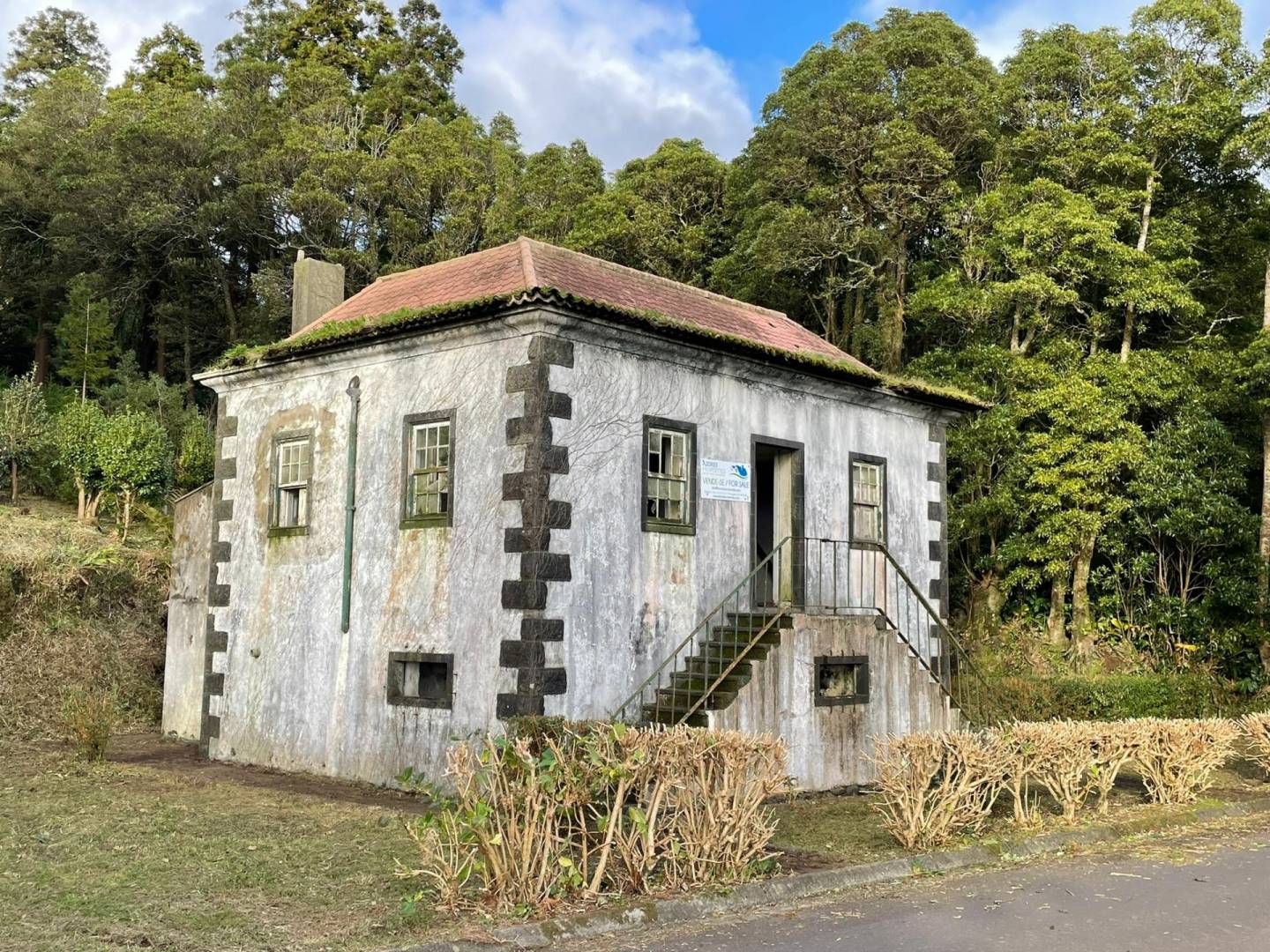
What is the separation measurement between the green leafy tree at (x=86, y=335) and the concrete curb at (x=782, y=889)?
105ft

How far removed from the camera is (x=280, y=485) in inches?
613

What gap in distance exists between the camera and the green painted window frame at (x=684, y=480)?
13.2 meters

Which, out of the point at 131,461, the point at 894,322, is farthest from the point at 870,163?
the point at 131,461

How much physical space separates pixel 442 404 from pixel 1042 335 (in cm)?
1521

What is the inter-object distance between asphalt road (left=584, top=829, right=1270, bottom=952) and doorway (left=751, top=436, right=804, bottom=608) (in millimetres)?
5935

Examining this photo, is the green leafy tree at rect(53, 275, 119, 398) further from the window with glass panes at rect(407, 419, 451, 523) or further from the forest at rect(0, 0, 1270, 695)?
the window with glass panes at rect(407, 419, 451, 523)

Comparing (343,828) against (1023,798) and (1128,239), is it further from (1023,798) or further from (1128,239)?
(1128,239)

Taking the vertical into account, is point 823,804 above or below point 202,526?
below

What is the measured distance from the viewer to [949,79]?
2672 cm

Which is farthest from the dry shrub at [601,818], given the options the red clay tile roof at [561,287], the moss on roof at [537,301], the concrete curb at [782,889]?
the red clay tile roof at [561,287]

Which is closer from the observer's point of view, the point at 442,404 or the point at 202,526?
the point at 442,404

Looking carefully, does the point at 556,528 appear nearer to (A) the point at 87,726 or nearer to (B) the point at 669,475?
(B) the point at 669,475

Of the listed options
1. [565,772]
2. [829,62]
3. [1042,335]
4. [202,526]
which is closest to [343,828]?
[565,772]

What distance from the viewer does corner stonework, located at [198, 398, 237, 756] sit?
52.0ft
